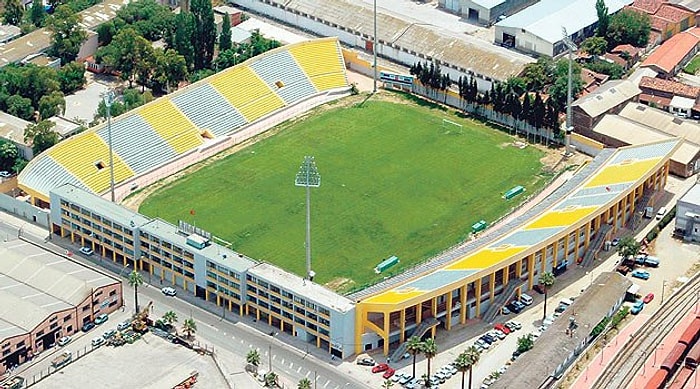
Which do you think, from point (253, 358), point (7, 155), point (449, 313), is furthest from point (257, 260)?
point (7, 155)

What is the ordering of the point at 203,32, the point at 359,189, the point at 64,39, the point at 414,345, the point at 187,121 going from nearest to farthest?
the point at 414,345 → the point at 359,189 → the point at 187,121 → the point at 203,32 → the point at 64,39

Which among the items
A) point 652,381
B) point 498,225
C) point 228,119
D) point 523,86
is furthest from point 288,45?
point 652,381

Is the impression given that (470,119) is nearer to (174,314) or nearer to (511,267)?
(511,267)

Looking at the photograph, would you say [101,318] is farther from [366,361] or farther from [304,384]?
[366,361]

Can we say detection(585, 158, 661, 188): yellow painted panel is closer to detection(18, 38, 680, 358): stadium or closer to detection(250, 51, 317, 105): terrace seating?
detection(18, 38, 680, 358): stadium

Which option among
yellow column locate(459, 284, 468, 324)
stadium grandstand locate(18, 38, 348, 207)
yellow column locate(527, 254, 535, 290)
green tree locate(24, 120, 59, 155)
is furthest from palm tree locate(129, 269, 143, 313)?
yellow column locate(527, 254, 535, 290)
